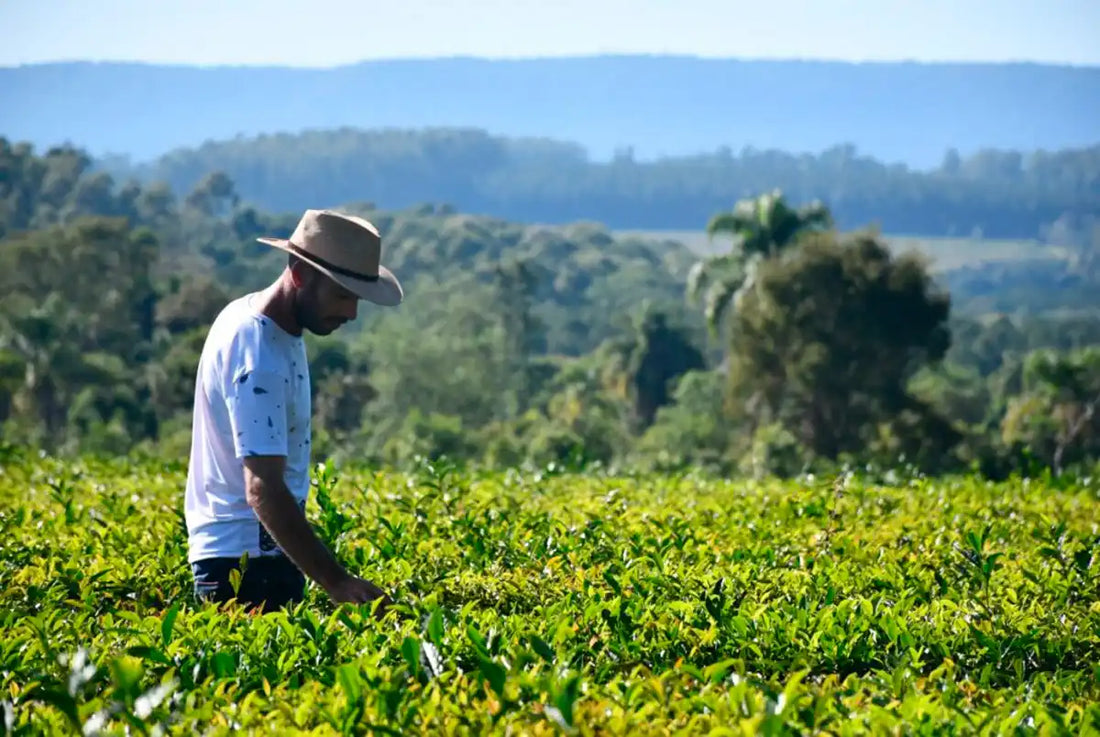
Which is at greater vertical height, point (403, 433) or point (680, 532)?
point (680, 532)

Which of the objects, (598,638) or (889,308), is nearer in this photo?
(598,638)

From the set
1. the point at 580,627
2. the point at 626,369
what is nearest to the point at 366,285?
the point at 580,627

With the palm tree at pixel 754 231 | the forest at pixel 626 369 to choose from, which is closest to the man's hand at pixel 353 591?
the forest at pixel 626 369

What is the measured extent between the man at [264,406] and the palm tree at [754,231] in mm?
46808

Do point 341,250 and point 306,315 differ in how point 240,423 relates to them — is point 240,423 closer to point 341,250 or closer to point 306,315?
point 306,315

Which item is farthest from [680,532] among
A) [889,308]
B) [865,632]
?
[889,308]

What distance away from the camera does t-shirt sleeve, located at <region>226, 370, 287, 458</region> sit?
4.86 meters

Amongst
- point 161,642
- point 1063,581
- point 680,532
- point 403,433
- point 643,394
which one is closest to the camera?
point 161,642

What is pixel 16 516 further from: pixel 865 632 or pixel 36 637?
pixel 865 632

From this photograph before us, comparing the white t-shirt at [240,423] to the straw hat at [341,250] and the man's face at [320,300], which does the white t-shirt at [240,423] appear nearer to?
the man's face at [320,300]

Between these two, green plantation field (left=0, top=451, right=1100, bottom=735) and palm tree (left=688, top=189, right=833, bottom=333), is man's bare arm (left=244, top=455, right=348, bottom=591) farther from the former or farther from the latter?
palm tree (left=688, top=189, right=833, bottom=333)

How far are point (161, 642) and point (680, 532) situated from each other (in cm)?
268

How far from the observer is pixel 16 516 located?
6.53 metres

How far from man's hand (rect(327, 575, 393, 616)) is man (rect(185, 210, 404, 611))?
18 cm
